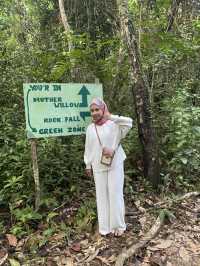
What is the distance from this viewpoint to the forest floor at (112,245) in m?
5.13

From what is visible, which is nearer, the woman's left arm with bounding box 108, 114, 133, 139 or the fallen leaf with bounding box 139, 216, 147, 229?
the woman's left arm with bounding box 108, 114, 133, 139

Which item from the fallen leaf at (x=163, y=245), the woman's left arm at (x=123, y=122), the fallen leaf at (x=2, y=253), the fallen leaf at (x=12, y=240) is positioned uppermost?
the woman's left arm at (x=123, y=122)

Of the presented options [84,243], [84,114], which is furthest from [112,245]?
[84,114]

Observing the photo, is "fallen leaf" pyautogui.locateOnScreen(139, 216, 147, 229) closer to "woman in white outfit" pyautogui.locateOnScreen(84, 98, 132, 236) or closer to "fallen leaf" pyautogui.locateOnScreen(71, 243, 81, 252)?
"woman in white outfit" pyautogui.locateOnScreen(84, 98, 132, 236)

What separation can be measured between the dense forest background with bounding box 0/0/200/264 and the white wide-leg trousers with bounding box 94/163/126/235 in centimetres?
40

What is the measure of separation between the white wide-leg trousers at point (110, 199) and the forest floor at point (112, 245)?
0.18 metres

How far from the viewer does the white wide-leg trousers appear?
217 inches

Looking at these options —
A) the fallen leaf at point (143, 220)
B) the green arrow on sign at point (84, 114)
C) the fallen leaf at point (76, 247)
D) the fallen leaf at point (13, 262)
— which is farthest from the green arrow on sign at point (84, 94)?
the fallen leaf at point (13, 262)

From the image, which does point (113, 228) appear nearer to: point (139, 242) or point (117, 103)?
point (139, 242)

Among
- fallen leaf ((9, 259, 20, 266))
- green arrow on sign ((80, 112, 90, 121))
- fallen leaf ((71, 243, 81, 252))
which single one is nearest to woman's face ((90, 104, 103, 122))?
green arrow on sign ((80, 112, 90, 121))

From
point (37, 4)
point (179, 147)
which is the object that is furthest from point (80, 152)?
point (37, 4)

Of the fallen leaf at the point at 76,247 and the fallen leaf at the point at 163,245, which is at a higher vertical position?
the fallen leaf at the point at 76,247

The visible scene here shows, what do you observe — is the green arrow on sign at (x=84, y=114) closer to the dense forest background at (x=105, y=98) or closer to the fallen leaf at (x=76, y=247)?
the dense forest background at (x=105, y=98)

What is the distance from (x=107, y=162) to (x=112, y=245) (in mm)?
1092
